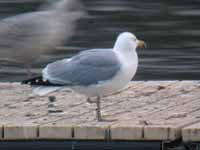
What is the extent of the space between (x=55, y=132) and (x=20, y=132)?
258 millimetres

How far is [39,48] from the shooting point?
10.6 m

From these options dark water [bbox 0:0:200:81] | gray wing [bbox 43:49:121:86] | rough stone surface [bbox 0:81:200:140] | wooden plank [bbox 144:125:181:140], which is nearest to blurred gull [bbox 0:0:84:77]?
rough stone surface [bbox 0:81:200:140]

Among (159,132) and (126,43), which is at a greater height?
(126,43)

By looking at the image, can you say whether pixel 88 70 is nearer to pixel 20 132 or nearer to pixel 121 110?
pixel 121 110

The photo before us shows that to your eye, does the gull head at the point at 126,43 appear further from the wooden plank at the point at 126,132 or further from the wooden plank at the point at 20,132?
the wooden plank at the point at 20,132

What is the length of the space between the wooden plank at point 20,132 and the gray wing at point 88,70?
46cm

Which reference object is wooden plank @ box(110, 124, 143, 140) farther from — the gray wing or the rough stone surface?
the gray wing

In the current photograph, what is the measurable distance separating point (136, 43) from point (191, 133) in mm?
929

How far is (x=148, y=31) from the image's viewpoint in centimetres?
1509

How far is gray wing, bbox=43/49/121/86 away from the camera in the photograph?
7695mm

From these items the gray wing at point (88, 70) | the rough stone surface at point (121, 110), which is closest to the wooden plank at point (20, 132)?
the rough stone surface at point (121, 110)

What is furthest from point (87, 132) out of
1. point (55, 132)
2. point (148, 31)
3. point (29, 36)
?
point (148, 31)

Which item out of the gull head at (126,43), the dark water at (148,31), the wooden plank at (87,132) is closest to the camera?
the wooden plank at (87,132)

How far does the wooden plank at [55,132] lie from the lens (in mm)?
7453
